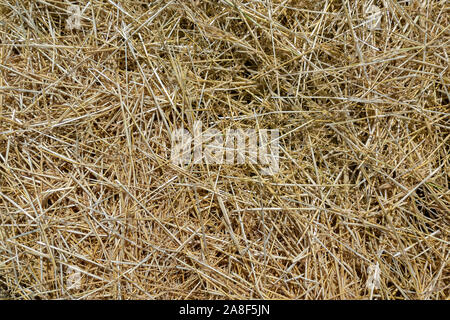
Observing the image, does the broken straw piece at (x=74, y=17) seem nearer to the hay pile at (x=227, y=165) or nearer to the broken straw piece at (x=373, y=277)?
the hay pile at (x=227, y=165)

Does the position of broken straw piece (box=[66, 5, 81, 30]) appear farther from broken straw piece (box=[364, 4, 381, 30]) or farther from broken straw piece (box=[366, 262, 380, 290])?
broken straw piece (box=[366, 262, 380, 290])

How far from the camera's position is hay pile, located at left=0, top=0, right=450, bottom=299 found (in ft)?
4.34

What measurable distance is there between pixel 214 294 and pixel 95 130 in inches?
30.1

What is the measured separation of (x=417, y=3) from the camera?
4.69 ft

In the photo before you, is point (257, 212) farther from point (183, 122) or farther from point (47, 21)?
point (47, 21)

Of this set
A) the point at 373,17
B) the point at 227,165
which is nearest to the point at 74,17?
the point at 227,165

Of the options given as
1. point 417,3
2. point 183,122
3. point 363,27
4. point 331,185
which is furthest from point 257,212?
point 417,3

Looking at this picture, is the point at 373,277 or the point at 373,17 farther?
the point at 373,17

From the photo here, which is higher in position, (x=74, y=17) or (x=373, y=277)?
(x=74, y=17)

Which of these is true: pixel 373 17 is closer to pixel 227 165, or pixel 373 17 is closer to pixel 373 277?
pixel 227 165

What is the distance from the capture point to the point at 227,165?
4.53 feet

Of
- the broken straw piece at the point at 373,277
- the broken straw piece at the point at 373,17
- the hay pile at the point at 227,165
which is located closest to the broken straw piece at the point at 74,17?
the hay pile at the point at 227,165

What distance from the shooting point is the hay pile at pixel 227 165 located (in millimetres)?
1324

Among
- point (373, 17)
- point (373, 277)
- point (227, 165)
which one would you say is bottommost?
point (373, 277)
